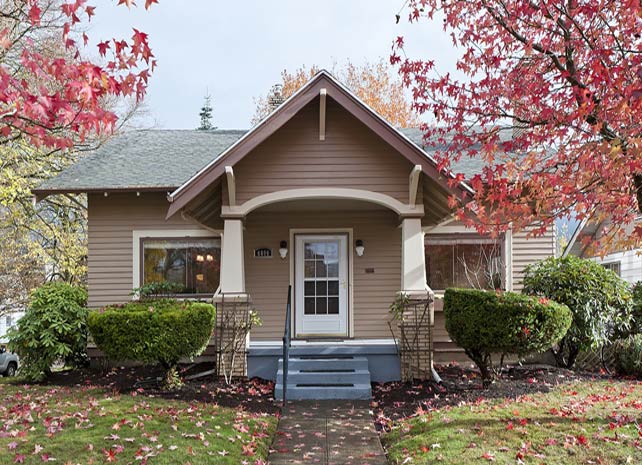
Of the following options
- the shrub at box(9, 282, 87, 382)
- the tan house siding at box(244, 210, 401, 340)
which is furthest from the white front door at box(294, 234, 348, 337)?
the shrub at box(9, 282, 87, 382)

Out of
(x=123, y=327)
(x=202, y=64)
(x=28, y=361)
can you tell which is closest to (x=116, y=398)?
(x=123, y=327)

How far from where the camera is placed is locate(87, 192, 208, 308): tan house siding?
11.7 meters

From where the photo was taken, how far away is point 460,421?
6.53 meters

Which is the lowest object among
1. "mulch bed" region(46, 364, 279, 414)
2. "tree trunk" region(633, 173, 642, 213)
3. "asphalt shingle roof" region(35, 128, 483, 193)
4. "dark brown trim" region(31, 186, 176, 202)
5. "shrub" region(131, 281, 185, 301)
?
"mulch bed" region(46, 364, 279, 414)

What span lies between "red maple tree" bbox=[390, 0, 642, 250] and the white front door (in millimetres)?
3899

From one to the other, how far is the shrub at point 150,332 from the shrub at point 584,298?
20.3 feet

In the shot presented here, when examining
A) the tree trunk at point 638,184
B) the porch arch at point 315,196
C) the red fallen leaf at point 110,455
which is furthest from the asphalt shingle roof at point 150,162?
the red fallen leaf at point 110,455

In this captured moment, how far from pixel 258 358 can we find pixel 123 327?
7.72 ft

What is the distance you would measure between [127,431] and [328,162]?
17.1 ft

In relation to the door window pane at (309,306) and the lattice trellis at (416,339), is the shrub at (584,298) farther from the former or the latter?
the door window pane at (309,306)

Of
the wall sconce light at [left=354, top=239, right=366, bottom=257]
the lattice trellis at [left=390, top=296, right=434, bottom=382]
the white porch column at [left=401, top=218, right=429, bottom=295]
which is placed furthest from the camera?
the wall sconce light at [left=354, top=239, right=366, bottom=257]

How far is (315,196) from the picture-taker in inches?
375

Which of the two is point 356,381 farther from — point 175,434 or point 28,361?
point 28,361

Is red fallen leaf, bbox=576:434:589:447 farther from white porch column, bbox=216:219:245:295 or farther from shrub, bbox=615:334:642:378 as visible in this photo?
white porch column, bbox=216:219:245:295
